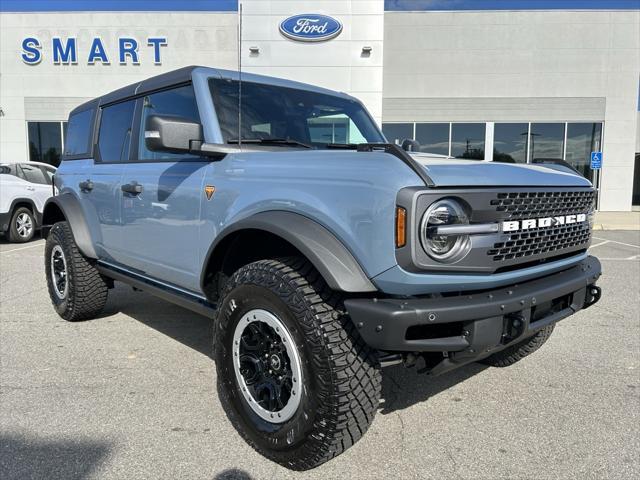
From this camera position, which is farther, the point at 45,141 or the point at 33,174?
the point at 45,141

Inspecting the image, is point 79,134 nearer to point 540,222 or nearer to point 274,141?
point 274,141

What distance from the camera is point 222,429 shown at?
286 centimetres

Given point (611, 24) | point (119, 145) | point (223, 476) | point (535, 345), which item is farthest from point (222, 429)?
point (611, 24)

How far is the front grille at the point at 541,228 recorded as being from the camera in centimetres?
230

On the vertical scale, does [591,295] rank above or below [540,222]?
below

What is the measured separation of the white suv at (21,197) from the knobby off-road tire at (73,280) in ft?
19.7

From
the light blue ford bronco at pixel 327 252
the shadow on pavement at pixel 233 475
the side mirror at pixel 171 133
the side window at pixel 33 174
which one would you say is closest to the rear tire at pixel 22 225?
the side window at pixel 33 174

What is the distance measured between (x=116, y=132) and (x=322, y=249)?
2.80 meters

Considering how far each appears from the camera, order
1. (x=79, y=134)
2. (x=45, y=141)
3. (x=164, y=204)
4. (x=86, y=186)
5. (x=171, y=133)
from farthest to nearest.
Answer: (x=45, y=141) → (x=79, y=134) → (x=86, y=186) → (x=164, y=204) → (x=171, y=133)

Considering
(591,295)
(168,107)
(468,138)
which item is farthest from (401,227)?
(468,138)

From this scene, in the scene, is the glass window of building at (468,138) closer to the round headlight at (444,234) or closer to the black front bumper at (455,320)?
the black front bumper at (455,320)

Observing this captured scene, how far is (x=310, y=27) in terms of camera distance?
16.8 meters

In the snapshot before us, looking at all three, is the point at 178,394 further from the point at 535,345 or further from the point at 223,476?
the point at 535,345

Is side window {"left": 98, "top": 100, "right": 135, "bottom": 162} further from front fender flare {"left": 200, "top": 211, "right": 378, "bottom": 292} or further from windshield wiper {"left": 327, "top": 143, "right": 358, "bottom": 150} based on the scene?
front fender flare {"left": 200, "top": 211, "right": 378, "bottom": 292}
